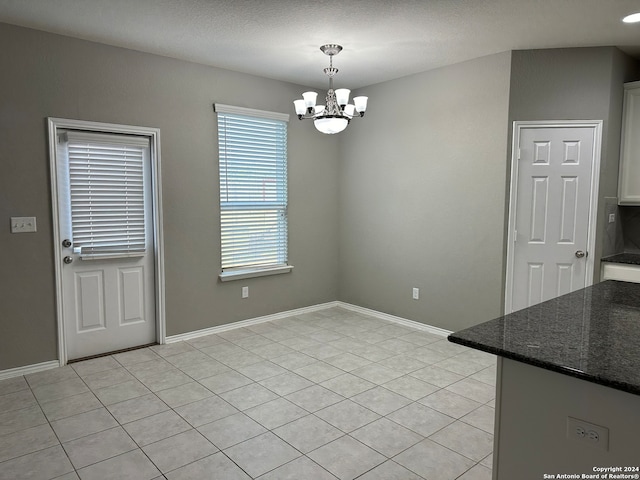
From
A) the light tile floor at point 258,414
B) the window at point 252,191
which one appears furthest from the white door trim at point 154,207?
the window at point 252,191

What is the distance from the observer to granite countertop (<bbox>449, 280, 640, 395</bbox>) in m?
1.32

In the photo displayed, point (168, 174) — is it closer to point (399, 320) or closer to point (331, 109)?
point (331, 109)

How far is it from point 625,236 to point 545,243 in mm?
948

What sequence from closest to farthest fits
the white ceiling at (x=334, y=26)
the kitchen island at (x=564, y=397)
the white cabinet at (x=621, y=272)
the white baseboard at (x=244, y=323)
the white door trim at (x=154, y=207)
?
the kitchen island at (x=564, y=397) → the white ceiling at (x=334, y=26) → the white door trim at (x=154, y=207) → the white cabinet at (x=621, y=272) → the white baseboard at (x=244, y=323)

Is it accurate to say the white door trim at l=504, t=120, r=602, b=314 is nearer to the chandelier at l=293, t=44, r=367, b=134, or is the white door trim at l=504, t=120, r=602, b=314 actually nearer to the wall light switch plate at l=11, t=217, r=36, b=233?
the chandelier at l=293, t=44, r=367, b=134

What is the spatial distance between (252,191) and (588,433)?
398 cm

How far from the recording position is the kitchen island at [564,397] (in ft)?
4.22

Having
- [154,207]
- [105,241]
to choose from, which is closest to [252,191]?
[154,207]

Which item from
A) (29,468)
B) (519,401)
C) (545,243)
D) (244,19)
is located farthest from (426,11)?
(29,468)

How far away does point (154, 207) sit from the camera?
418cm

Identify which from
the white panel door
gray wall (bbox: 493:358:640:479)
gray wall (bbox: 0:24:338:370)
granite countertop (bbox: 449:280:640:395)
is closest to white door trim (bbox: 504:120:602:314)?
the white panel door

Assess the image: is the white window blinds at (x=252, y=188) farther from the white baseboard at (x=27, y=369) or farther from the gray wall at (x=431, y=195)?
the white baseboard at (x=27, y=369)

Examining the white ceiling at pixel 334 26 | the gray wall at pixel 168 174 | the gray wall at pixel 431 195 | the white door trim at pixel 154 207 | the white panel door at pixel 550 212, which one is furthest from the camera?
the gray wall at pixel 431 195

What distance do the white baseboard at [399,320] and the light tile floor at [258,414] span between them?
27cm
